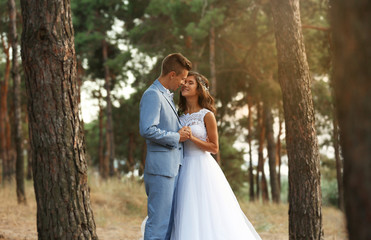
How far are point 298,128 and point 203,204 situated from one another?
173cm

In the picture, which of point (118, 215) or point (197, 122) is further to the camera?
point (118, 215)

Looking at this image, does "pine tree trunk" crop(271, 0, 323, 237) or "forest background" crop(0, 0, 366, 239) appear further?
"forest background" crop(0, 0, 366, 239)

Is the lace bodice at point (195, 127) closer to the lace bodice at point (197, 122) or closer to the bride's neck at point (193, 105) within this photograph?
the lace bodice at point (197, 122)

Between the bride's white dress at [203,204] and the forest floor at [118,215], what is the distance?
3.82 m

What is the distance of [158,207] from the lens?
4.33 meters

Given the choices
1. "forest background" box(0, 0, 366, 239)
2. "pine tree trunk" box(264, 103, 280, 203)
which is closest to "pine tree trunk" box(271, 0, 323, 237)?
"forest background" box(0, 0, 366, 239)

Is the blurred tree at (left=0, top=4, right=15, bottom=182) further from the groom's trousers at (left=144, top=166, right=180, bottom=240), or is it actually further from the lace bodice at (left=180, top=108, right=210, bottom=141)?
the groom's trousers at (left=144, top=166, right=180, bottom=240)

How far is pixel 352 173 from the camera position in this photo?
4.47ft

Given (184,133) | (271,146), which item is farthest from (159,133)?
(271,146)

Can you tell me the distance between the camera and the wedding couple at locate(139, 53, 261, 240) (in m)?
4.34

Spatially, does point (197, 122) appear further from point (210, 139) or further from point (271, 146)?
point (271, 146)

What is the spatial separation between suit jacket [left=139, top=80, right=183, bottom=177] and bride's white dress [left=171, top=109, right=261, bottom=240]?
40 centimetres

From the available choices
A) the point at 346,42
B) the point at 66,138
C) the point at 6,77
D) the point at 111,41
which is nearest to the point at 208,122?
the point at 66,138

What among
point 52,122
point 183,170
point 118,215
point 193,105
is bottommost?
point 118,215
